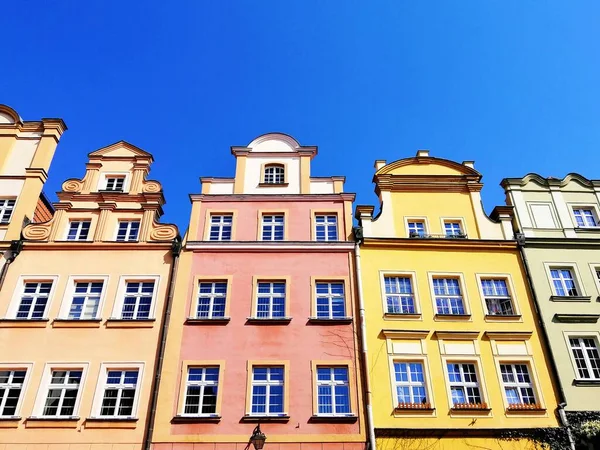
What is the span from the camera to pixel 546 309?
69.7ft

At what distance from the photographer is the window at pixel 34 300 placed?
20.6m

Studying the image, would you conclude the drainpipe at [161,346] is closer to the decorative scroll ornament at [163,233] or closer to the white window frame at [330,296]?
the decorative scroll ornament at [163,233]

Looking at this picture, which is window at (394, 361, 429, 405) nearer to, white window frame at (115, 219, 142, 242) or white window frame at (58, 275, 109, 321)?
white window frame at (58, 275, 109, 321)

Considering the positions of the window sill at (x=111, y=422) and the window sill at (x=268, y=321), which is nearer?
the window sill at (x=111, y=422)

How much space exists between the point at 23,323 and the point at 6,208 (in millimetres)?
6270

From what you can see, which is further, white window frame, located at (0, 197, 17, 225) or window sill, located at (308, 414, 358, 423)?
white window frame, located at (0, 197, 17, 225)

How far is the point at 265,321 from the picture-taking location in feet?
66.8

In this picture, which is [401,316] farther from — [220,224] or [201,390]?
[220,224]

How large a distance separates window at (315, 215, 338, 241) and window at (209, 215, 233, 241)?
3.90 m

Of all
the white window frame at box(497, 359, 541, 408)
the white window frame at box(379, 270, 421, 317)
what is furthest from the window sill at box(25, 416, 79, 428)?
the white window frame at box(497, 359, 541, 408)

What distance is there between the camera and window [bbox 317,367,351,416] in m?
18.7

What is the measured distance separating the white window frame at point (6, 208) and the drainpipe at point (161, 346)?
760 centimetres

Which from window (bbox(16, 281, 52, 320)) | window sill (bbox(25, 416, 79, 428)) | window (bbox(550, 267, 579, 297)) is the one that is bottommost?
window sill (bbox(25, 416, 79, 428))

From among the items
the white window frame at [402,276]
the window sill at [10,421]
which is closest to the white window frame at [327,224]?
the white window frame at [402,276]
